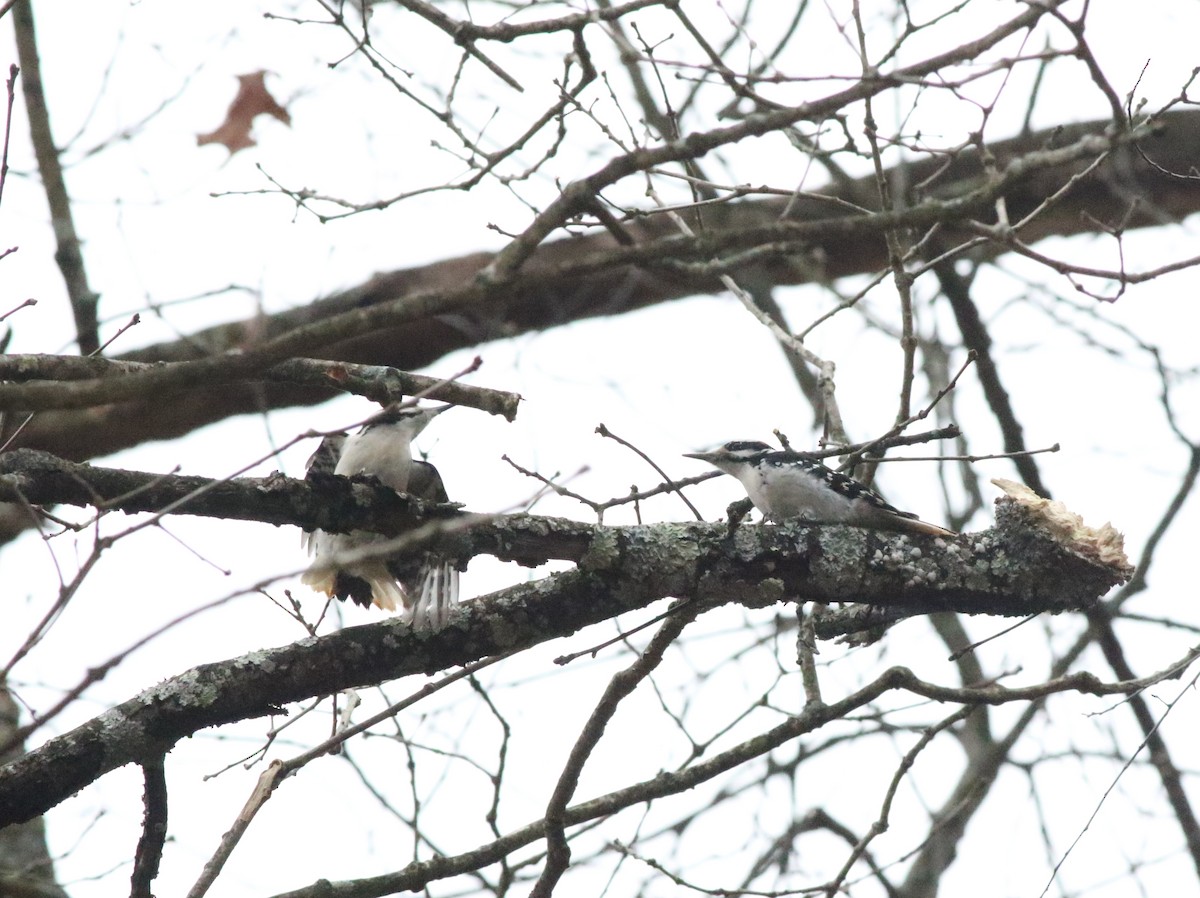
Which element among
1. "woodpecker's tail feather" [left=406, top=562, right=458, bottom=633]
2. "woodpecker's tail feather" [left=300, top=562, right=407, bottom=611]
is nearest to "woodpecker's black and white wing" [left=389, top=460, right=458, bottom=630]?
"woodpecker's tail feather" [left=406, top=562, right=458, bottom=633]

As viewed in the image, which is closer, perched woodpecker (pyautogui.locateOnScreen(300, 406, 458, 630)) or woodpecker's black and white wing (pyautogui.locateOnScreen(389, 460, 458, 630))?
woodpecker's black and white wing (pyautogui.locateOnScreen(389, 460, 458, 630))

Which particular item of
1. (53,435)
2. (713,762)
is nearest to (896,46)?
(713,762)

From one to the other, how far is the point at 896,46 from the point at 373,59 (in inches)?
72.2

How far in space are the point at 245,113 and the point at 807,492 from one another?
4027 mm

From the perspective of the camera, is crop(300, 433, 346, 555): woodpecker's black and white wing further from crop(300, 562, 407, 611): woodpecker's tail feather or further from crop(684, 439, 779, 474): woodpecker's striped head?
crop(684, 439, 779, 474): woodpecker's striped head

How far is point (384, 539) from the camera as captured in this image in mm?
3945

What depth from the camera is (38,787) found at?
288 centimetres

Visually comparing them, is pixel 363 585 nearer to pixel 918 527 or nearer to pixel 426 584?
pixel 426 584

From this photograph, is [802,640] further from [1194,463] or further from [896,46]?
[1194,463]

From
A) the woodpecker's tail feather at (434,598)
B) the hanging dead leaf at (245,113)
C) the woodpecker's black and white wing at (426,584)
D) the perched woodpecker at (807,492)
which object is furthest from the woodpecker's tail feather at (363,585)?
the hanging dead leaf at (245,113)

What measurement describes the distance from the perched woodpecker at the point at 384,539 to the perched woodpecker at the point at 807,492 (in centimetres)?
112

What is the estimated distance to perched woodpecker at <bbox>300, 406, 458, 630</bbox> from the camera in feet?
12.8

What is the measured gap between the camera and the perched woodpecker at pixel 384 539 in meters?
3.91

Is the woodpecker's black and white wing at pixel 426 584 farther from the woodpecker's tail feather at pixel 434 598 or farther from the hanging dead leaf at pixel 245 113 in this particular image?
the hanging dead leaf at pixel 245 113
